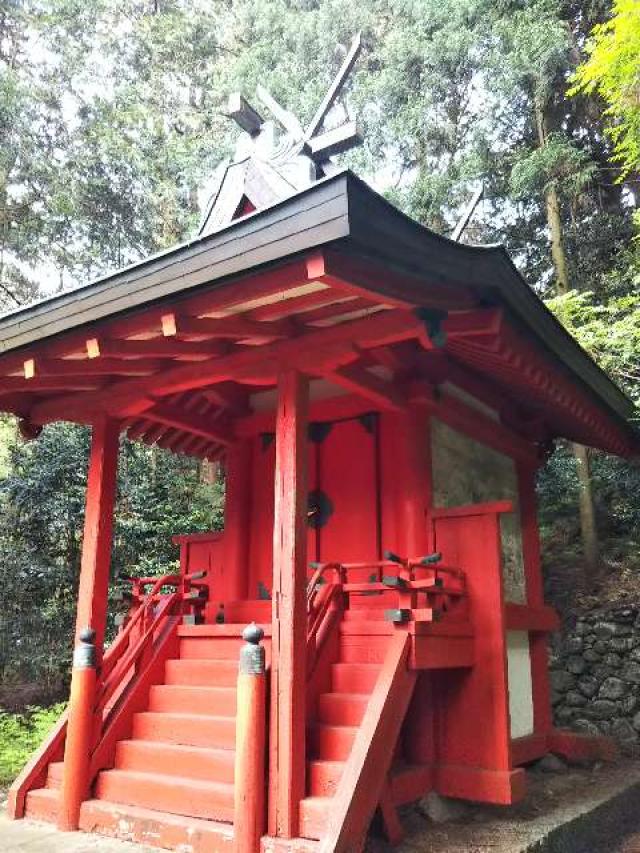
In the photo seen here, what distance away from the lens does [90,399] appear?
18.8 ft

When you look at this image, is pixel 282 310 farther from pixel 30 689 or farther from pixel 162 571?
pixel 30 689

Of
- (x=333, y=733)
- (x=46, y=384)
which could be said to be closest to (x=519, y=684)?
(x=333, y=733)

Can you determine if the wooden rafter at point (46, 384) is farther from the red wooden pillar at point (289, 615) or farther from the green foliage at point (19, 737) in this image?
the green foliage at point (19, 737)

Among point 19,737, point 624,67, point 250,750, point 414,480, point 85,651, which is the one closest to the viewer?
point 250,750

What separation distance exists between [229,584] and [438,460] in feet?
7.71

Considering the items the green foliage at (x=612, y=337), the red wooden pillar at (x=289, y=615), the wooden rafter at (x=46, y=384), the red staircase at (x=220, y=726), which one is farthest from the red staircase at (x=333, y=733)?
the green foliage at (x=612, y=337)

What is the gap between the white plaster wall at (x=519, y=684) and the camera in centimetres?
590

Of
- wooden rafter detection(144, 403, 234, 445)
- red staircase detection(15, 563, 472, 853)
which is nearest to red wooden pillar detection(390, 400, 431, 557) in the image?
red staircase detection(15, 563, 472, 853)

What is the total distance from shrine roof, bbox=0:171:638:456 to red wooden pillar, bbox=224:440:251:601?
8.26ft

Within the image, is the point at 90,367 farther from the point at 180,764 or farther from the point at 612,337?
the point at 612,337

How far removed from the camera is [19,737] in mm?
7402

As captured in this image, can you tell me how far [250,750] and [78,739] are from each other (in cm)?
146

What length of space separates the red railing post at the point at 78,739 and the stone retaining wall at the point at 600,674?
6583mm

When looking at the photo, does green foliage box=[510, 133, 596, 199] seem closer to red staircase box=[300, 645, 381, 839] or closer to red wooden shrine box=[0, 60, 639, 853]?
red wooden shrine box=[0, 60, 639, 853]
